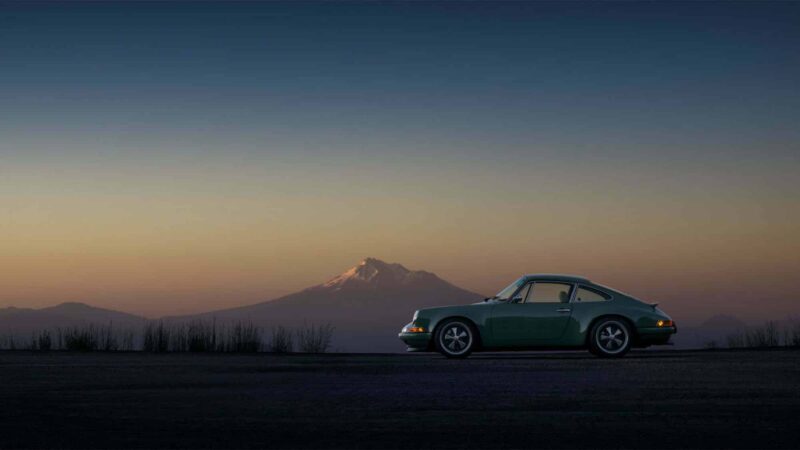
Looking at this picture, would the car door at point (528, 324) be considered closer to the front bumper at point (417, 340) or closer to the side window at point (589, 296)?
the side window at point (589, 296)

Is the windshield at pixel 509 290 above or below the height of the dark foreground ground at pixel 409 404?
above

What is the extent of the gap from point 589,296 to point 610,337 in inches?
32.3

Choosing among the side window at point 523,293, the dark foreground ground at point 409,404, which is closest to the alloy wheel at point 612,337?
the dark foreground ground at point 409,404

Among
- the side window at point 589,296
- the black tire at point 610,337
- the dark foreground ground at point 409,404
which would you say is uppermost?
the side window at point 589,296

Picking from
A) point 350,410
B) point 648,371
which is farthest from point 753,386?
point 350,410

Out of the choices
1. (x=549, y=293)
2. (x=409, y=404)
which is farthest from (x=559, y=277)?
(x=409, y=404)

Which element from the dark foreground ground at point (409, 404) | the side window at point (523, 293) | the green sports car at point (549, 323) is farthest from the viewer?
the side window at point (523, 293)

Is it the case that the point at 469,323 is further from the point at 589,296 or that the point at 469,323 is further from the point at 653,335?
the point at 653,335

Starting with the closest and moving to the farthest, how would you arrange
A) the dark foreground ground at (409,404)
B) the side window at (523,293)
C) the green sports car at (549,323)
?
the dark foreground ground at (409,404)
the green sports car at (549,323)
the side window at (523,293)

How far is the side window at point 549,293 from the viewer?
2038 centimetres

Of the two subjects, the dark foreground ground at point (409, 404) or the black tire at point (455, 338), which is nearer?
the dark foreground ground at point (409, 404)

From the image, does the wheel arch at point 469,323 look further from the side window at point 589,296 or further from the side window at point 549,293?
the side window at point 589,296

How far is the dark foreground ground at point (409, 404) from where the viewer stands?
9.27m

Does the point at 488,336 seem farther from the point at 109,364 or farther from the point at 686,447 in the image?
the point at 686,447
